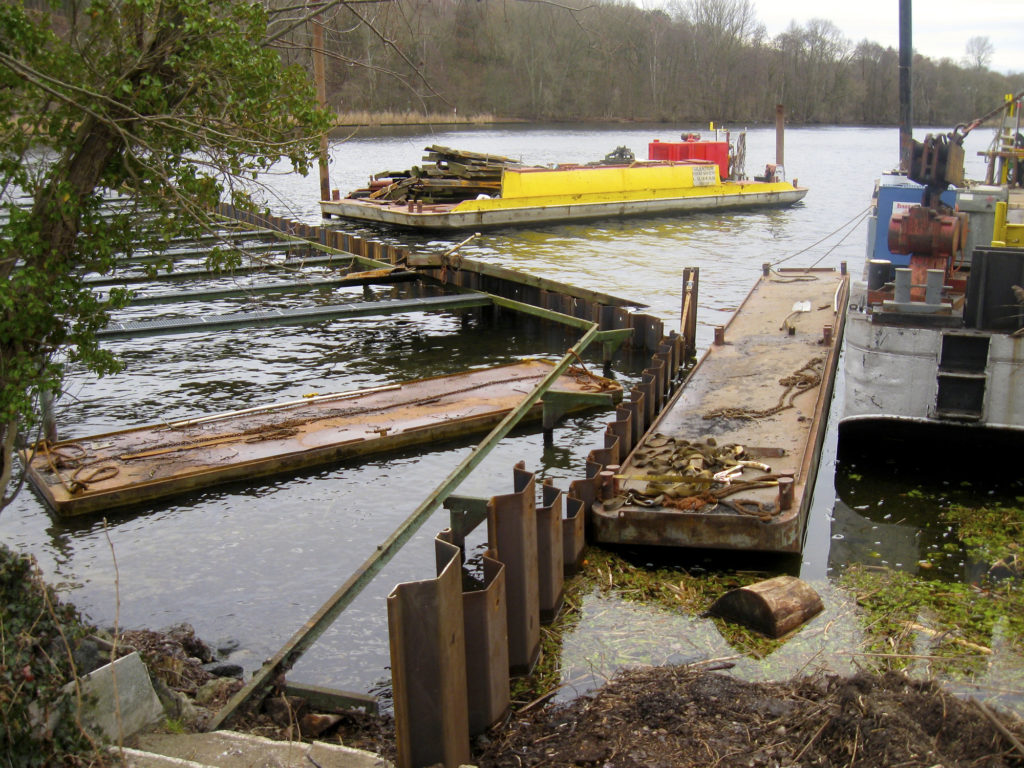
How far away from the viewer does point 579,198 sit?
112 feet

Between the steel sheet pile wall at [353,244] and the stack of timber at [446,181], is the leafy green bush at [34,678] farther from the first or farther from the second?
the stack of timber at [446,181]

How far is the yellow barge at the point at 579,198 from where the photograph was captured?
1268 inches

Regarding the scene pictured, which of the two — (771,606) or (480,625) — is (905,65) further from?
(480,625)

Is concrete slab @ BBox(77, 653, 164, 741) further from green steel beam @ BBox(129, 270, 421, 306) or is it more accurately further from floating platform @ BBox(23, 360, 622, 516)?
green steel beam @ BBox(129, 270, 421, 306)

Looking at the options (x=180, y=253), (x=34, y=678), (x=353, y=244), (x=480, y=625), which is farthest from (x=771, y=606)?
(x=180, y=253)

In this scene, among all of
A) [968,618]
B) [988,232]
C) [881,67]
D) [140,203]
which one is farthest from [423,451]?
[881,67]

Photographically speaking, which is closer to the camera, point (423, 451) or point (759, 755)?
point (759, 755)

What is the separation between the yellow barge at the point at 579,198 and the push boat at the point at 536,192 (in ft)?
0.11

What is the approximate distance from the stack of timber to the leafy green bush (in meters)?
29.4

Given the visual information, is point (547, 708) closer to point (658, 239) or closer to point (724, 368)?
point (724, 368)

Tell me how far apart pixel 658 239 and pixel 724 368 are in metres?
20.6

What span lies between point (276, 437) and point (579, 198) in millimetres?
24691

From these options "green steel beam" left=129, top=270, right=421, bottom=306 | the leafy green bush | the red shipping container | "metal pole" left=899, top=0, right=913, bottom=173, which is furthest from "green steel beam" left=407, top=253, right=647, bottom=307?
the red shipping container

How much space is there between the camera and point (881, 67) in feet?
357
